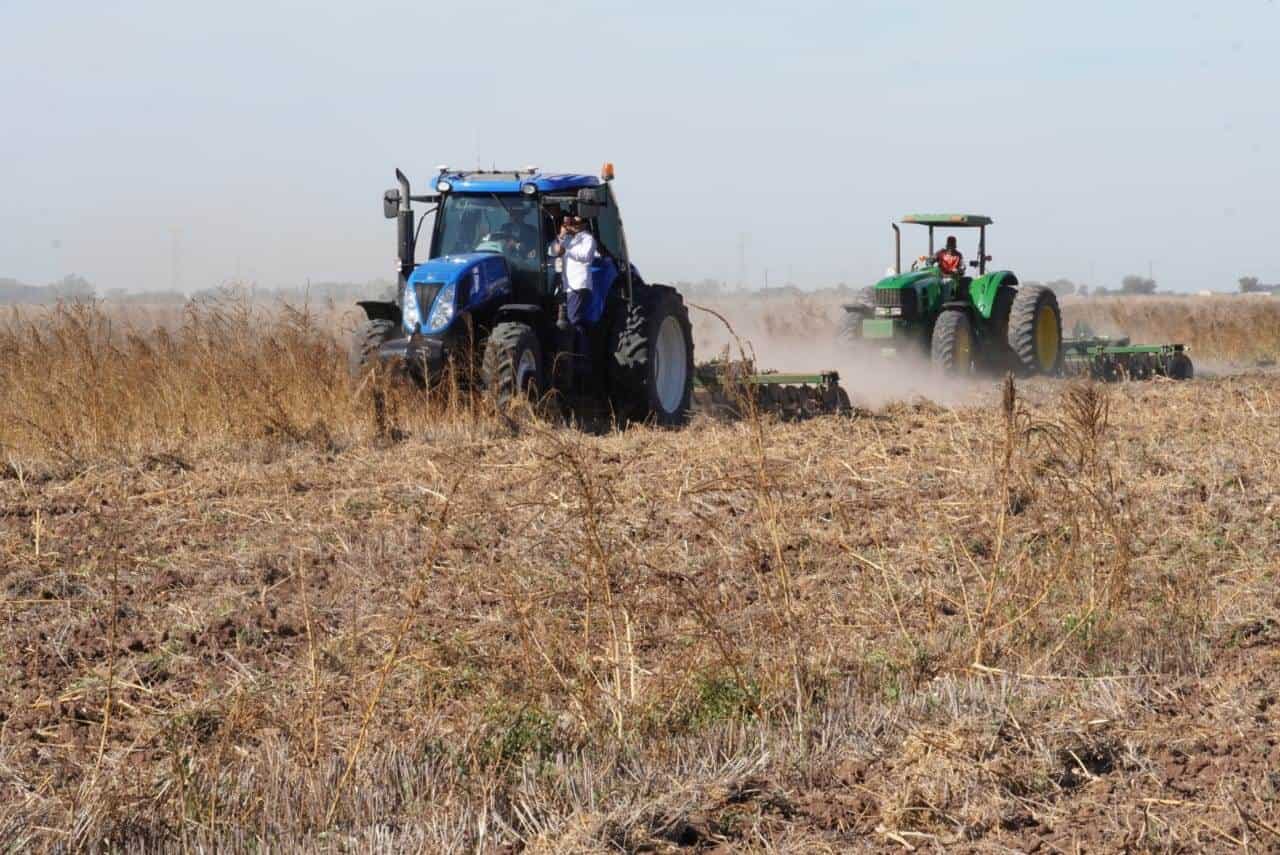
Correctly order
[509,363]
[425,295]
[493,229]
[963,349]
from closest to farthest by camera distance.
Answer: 1. [509,363]
2. [425,295]
3. [493,229]
4. [963,349]

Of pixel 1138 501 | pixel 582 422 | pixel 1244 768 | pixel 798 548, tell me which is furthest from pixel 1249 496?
pixel 582 422

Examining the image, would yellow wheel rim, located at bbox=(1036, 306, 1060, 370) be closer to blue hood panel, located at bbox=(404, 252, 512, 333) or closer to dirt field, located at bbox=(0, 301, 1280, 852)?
dirt field, located at bbox=(0, 301, 1280, 852)

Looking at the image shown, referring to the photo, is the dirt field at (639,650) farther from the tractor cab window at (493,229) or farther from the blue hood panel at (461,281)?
the tractor cab window at (493,229)

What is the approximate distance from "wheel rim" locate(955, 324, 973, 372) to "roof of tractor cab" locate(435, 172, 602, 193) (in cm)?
600

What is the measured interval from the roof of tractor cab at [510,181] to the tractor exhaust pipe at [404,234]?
33 cm

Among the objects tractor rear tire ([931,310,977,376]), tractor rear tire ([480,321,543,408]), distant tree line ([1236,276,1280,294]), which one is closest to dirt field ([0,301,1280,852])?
tractor rear tire ([480,321,543,408])

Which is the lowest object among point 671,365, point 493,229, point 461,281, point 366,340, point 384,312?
point 671,365

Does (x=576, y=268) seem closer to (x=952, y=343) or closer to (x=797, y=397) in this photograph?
(x=797, y=397)

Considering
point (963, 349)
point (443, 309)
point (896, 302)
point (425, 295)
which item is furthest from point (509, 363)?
point (963, 349)

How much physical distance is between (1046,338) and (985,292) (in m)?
1.04

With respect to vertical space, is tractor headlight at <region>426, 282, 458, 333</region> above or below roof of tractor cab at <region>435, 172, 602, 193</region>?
below

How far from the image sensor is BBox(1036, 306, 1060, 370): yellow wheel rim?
1753 cm

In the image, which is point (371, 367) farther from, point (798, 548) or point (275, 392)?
point (798, 548)

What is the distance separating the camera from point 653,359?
38.0 feet
